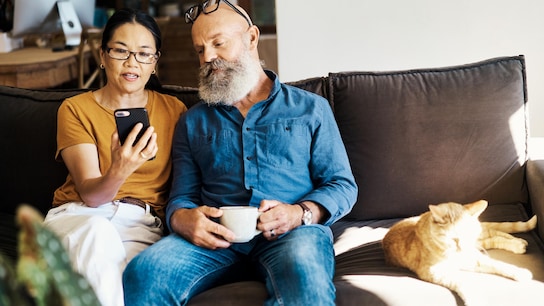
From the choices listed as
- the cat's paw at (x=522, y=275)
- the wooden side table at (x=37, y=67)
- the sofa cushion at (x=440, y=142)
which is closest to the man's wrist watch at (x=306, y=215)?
the sofa cushion at (x=440, y=142)

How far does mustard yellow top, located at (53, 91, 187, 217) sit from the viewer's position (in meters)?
2.03

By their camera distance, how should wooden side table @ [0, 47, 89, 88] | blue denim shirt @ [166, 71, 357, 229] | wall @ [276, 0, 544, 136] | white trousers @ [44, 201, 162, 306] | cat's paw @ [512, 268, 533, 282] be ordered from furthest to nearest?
wooden side table @ [0, 47, 89, 88], wall @ [276, 0, 544, 136], blue denim shirt @ [166, 71, 357, 229], cat's paw @ [512, 268, 533, 282], white trousers @ [44, 201, 162, 306]

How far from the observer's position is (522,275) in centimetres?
174

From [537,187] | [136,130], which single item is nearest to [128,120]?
[136,130]

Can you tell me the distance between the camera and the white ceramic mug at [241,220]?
5.62ft

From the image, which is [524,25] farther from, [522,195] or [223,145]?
[223,145]

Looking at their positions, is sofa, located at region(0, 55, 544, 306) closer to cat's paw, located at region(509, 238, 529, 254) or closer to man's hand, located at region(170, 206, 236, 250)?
cat's paw, located at region(509, 238, 529, 254)

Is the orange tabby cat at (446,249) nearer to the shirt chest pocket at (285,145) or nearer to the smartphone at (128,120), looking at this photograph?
the shirt chest pocket at (285,145)

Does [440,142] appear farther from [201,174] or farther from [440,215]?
[201,174]

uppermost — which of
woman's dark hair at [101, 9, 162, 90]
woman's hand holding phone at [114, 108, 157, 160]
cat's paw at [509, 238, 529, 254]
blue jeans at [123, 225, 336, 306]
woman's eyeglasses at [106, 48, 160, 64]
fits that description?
woman's dark hair at [101, 9, 162, 90]

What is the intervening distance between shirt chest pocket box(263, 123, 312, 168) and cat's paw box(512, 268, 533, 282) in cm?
68

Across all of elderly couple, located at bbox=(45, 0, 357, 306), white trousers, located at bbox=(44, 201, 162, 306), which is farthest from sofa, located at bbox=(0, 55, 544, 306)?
white trousers, located at bbox=(44, 201, 162, 306)

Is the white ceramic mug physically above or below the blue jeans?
above

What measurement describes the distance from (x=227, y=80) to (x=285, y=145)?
0.91 feet
